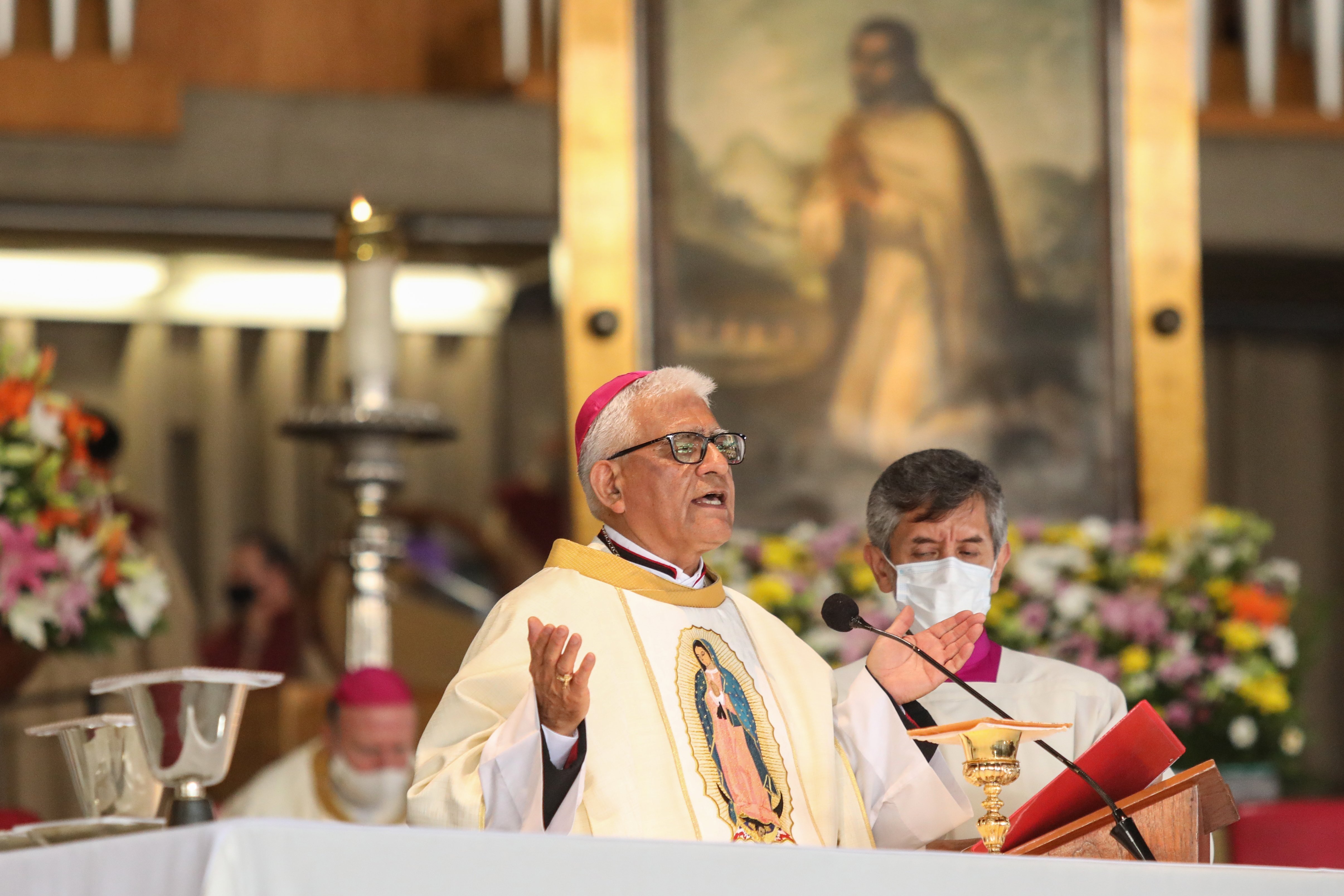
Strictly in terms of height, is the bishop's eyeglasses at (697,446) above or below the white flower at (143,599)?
above

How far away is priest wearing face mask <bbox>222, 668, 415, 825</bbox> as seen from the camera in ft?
14.8

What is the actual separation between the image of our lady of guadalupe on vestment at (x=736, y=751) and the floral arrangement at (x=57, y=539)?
5.51 feet

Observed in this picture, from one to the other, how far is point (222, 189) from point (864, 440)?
255 cm

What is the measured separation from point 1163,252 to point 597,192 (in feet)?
6.10

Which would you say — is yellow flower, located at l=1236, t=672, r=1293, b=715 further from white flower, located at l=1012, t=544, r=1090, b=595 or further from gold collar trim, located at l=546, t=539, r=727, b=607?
gold collar trim, located at l=546, t=539, r=727, b=607

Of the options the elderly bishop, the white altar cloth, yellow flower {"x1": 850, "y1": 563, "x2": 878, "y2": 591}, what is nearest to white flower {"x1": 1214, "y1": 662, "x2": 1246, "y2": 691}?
yellow flower {"x1": 850, "y1": 563, "x2": 878, "y2": 591}

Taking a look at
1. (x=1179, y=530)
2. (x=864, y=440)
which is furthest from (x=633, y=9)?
(x=1179, y=530)

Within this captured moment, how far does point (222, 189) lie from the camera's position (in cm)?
659

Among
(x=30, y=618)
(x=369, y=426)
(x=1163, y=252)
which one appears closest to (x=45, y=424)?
(x=30, y=618)

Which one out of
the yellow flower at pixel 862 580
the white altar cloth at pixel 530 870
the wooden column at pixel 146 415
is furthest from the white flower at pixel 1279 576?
the wooden column at pixel 146 415

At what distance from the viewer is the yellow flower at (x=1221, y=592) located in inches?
186

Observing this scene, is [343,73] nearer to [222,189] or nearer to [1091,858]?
[222,189]

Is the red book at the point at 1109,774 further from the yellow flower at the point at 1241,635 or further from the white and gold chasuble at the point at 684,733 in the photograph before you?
the yellow flower at the point at 1241,635

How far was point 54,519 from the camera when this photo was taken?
12.8 feet
